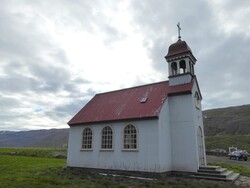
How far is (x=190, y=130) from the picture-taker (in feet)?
A: 52.5

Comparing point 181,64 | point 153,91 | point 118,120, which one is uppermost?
point 181,64

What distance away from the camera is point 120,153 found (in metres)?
17.0

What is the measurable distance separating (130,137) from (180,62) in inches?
299

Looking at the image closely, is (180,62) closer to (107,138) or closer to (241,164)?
(107,138)

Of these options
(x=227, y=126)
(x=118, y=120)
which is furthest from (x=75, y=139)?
(x=227, y=126)

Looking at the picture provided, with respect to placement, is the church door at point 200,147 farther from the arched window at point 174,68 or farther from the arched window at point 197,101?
the arched window at point 174,68

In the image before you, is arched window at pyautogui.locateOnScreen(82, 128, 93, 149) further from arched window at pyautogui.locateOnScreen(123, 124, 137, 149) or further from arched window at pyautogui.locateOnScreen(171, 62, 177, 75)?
arched window at pyautogui.locateOnScreen(171, 62, 177, 75)

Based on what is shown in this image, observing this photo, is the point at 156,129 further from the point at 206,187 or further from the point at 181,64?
the point at 181,64

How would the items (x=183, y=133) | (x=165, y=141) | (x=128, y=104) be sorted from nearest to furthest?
1. (x=165, y=141)
2. (x=183, y=133)
3. (x=128, y=104)

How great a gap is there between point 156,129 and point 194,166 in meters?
3.59

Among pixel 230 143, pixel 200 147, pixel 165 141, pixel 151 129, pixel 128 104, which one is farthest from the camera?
pixel 230 143

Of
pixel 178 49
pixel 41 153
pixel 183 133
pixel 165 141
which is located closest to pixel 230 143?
pixel 41 153

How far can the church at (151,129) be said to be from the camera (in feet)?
51.8

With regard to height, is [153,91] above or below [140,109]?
above
